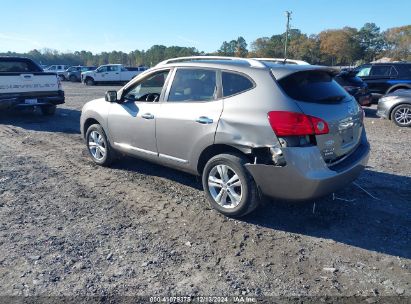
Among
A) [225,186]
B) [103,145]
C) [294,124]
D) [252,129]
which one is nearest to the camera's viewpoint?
[294,124]

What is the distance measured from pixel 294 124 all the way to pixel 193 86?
1.49m

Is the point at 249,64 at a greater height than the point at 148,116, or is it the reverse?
the point at 249,64

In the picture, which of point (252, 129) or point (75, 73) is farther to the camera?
point (75, 73)

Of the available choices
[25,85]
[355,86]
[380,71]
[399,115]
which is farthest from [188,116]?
[380,71]

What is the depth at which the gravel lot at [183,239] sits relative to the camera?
298 centimetres

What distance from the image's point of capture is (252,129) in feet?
12.1

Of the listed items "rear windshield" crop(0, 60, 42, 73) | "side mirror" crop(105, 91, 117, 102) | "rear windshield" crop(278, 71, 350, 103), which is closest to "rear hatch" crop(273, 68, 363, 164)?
"rear windshield" crop(278, 71, 350, 103)

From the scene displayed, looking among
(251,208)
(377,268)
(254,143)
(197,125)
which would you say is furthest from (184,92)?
(377,268)

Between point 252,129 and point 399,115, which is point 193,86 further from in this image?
point 399,115

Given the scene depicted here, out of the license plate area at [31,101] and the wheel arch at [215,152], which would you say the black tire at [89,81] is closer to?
the license plate area at [31,101]

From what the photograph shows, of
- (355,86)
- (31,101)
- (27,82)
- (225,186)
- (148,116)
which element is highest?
(27,82)

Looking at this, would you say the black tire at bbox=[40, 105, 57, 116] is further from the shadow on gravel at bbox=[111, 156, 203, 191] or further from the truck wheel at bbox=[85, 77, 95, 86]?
the truck wheel at bbox=[85, 77, 95, 86]

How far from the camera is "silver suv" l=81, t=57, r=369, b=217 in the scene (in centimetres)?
354

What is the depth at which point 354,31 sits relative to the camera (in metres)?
112
